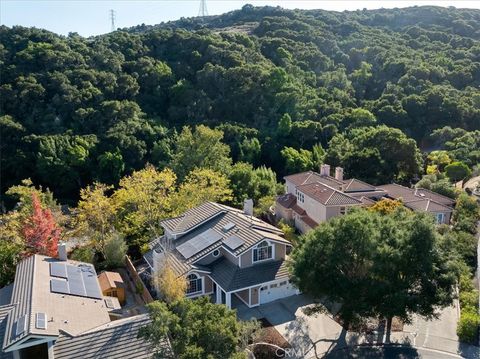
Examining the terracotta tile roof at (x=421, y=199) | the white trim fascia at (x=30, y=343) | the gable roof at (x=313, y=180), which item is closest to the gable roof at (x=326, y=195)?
the gable roof at (x=313, y=180)

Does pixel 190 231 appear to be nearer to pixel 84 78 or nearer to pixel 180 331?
pixel 180 331

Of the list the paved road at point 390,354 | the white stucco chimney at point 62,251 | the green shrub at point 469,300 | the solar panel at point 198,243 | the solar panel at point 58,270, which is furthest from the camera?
the solar panel at point 198,243

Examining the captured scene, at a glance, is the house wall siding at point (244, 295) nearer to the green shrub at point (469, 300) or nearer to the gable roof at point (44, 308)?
the gable roof at point (44, 308)

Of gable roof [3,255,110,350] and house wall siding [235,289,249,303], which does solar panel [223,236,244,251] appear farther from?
gable roof [3,255,110,350]

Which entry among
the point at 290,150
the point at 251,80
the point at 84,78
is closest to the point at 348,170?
the point at 290,150

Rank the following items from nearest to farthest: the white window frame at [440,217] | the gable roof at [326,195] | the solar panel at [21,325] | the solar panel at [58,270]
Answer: the solar panel at [21,325] → the solar panel at [58,270] → the gable roof at [326,195] → the white window frame at [440,217]

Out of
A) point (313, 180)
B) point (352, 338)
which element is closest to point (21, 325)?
point (352, 338)
